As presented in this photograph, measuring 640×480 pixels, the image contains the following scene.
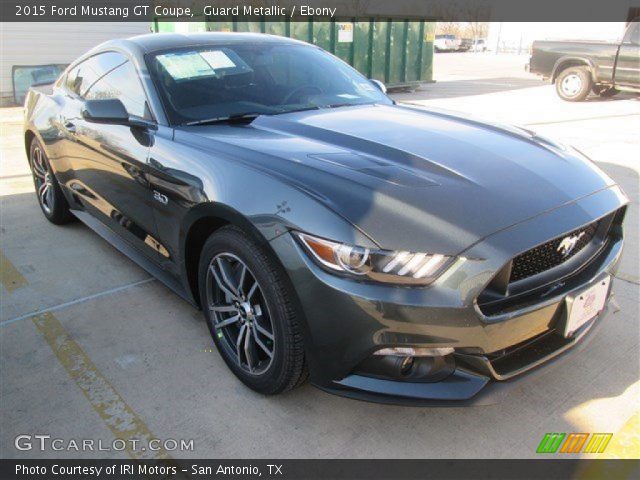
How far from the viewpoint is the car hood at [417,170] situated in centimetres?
189

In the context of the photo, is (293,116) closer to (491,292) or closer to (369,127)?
(369,127)

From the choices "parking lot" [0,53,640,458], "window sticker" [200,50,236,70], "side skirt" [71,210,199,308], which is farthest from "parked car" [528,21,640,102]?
"side skirt" [71,210,199,308]

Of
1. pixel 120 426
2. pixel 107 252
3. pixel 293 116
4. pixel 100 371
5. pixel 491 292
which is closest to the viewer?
pixel 491 292

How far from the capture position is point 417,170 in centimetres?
220

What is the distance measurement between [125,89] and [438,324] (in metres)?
2.48

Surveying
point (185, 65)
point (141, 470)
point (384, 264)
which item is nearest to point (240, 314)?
point (141, 470)

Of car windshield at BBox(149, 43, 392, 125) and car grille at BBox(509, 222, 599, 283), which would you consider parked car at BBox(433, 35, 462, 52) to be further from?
car grille at BBox(509, 222, 599, 283)

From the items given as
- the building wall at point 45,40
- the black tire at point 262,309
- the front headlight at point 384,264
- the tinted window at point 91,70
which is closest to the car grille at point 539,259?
the front headlight at point 384,264

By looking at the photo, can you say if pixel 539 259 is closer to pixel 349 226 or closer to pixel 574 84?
pixel 349 226

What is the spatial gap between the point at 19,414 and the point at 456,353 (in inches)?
78.7

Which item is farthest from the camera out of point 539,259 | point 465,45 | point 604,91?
point 465,45

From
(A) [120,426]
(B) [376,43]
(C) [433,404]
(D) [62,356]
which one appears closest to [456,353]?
(C) [433,404]

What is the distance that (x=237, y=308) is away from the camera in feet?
7.93

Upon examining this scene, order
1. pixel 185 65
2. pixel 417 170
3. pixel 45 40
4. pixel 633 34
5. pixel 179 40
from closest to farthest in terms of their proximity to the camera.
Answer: pixel 417 170 < pixel 185 65 < pixel 179 40 < pixel 633 34 < pixel 45 40
